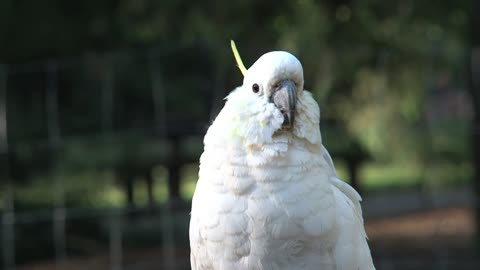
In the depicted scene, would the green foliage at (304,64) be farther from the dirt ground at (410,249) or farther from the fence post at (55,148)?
the dirt ground at (410,249)

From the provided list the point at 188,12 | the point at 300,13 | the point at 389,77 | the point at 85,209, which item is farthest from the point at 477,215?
the point at 85,209

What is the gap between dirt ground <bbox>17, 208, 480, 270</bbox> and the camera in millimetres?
5113

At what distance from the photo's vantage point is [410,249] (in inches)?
212

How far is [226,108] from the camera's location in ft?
5.92

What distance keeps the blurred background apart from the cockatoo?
127 inches

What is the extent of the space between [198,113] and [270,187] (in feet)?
12.0

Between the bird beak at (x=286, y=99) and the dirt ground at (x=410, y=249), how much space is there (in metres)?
3.65

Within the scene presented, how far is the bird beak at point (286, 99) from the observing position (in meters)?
1.71

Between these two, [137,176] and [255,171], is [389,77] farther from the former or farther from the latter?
[255,171]

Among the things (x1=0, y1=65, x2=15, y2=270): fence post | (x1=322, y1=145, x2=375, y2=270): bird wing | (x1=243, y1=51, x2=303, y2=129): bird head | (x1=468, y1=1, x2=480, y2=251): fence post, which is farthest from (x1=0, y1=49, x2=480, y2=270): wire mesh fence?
(x1=243, y1=51, x2=303, y2=129): bird head

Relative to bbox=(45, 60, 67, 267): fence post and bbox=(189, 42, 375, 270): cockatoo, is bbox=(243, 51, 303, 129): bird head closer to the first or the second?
bbox=(189, 42, 375, 270): cockatoo

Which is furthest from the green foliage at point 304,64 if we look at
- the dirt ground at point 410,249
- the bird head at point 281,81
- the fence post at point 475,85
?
the bird head at point 281,81

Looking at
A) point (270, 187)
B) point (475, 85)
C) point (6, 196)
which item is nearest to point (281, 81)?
point (270, 187)

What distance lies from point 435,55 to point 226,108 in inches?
159
